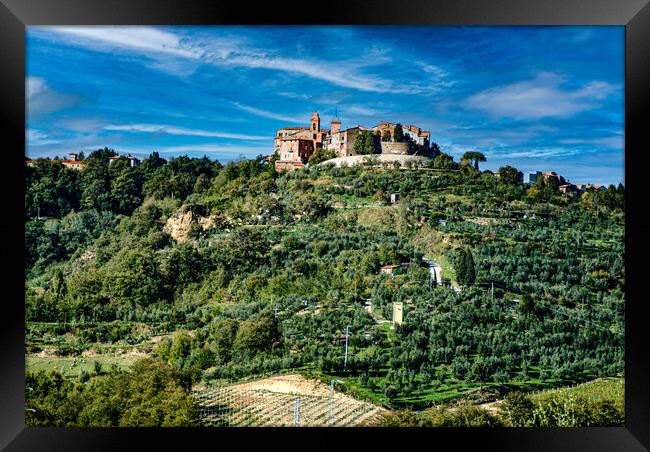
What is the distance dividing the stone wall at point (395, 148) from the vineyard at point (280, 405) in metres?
3.53

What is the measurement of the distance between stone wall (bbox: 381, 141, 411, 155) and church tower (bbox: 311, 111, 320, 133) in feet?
3.43

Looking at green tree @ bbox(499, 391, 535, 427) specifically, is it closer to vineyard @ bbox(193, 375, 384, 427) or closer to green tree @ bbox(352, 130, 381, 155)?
vineyard @ bbox(193, 375, 384, 427)

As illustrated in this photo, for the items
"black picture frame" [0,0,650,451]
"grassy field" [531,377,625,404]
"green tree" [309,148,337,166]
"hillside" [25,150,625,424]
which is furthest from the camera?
"green tree" [309,148,337,166]

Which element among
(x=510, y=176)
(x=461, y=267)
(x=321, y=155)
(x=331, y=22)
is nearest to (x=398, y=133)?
(x=321, y=155)

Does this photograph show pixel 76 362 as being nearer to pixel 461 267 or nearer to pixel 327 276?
pixel 327 276

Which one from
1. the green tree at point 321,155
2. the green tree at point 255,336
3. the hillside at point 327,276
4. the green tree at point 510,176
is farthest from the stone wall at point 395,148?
the green tree at point 255,336

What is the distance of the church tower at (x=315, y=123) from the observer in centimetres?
704

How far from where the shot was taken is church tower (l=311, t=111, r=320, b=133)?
23.1 ft

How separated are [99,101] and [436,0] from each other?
5013 millimetres

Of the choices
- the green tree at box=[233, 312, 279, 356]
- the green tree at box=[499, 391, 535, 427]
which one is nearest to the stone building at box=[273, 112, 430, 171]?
the green tree at box=[233, 312, 279, 356]

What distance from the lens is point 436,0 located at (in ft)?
12.0

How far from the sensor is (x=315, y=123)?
7.24 meters
